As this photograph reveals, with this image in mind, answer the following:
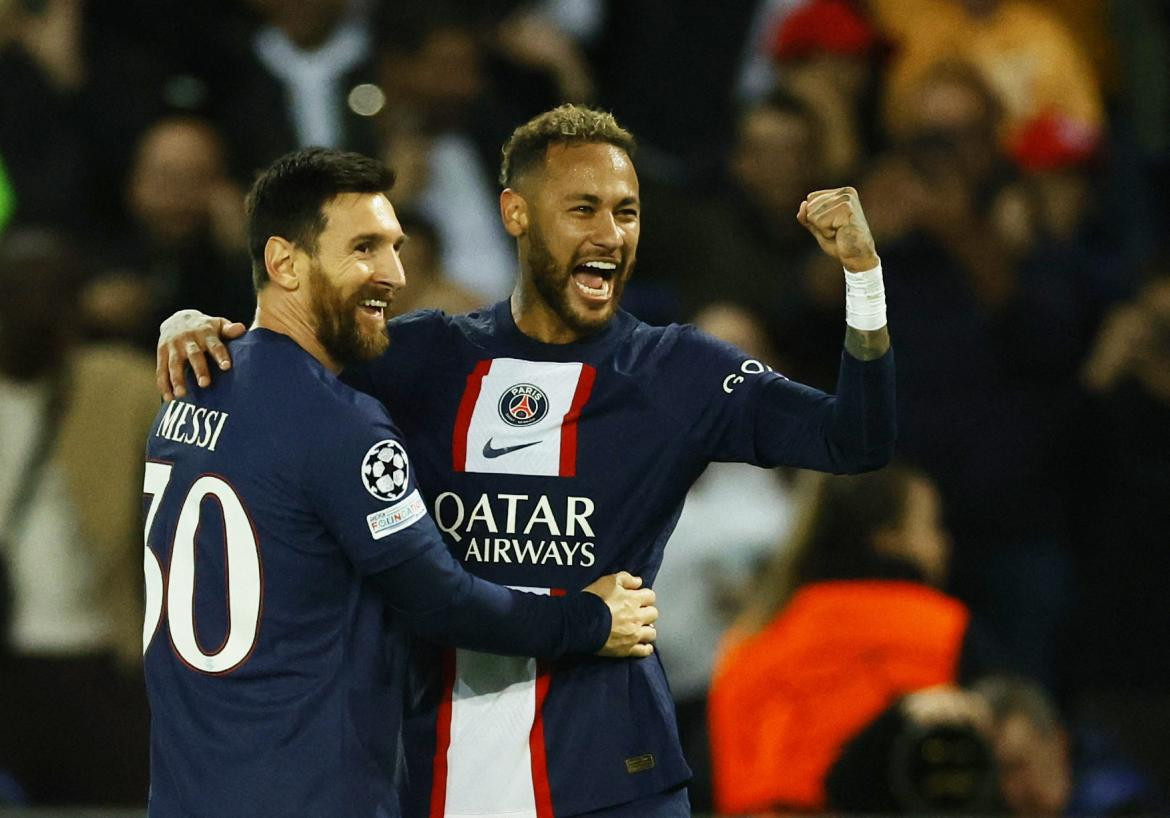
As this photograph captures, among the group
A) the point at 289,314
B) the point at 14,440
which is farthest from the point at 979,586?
the point at 289,314

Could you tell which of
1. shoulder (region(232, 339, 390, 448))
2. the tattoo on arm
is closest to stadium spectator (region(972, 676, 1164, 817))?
the tattoo on arm

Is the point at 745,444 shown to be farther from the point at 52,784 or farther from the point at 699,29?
the point at 699,29

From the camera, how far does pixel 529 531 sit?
4.43m

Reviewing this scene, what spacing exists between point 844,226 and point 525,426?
0.84 meters

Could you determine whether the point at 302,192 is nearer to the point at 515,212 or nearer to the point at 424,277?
the point at 515,212

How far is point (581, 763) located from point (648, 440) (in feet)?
2.28

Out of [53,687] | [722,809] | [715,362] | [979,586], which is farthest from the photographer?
[979,586]

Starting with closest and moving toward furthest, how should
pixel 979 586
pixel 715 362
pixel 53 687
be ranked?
pixel 715 362
pixel 53 687
pixel 979 586

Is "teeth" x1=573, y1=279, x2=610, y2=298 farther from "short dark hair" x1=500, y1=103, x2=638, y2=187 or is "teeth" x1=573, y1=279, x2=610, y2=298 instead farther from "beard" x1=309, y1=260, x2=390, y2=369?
"beard" x1=309, y1=260, x2=390, y2=369

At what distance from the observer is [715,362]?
451 centimetres

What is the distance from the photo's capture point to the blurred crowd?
6164 mm

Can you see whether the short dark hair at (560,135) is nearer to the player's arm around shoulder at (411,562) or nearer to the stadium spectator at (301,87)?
the player's arm around shoulder at (411,562)

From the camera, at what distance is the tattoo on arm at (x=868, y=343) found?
4141mm

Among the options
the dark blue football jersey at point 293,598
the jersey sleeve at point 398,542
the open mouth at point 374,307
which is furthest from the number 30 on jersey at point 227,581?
the open mouth at point 374,307
